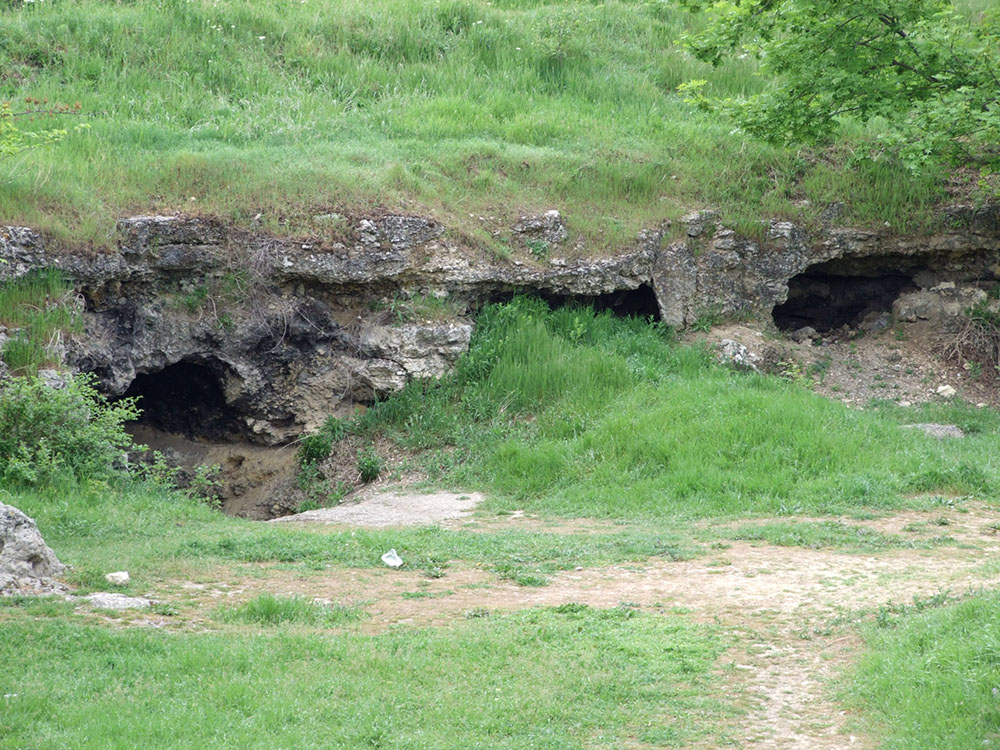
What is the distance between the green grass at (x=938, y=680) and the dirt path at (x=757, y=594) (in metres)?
0.24

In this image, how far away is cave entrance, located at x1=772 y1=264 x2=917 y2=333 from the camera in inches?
690

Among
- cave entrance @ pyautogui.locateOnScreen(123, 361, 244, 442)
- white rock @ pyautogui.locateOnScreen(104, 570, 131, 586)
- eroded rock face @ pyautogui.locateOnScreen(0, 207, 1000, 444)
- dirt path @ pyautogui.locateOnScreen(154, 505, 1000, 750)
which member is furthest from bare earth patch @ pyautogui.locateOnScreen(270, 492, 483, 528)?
white rock @ pyautogui.locateOnScreen(104, 570, 131, 586)

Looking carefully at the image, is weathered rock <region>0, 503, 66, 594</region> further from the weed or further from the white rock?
the weed

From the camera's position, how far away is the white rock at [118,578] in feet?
26.4

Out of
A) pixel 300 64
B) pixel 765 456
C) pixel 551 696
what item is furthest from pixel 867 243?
pixel 551 696

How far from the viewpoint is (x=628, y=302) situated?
16.5 m

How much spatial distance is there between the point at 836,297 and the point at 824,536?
28.8ft

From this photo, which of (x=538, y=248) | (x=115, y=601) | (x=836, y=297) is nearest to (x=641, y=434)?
(x=538, y=248)

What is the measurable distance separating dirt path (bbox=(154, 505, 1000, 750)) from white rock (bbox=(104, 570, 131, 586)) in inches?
15.6

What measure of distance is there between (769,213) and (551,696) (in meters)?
12.3

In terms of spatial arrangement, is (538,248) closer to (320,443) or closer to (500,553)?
(320,443)

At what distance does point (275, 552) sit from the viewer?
948 centimetres

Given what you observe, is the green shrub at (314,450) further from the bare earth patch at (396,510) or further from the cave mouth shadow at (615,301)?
the cave mouth shadow at (615,301)

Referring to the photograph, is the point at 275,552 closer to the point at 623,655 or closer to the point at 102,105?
the point at 623,655
